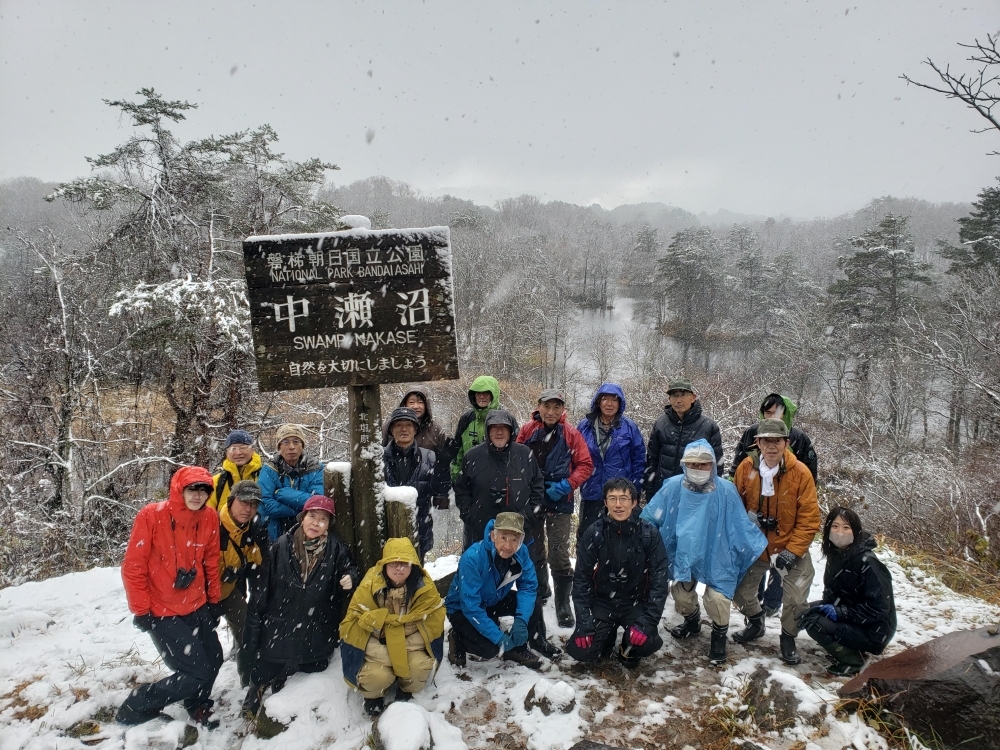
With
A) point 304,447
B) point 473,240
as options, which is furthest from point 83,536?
point 473,240

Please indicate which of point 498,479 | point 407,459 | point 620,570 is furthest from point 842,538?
point 407,459

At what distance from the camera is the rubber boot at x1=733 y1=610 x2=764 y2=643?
4.12 m

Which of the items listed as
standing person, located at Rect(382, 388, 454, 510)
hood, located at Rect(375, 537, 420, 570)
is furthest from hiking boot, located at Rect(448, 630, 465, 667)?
standing person, located at Rect(382, 388, 454, 510)

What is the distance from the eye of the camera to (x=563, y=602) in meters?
4.51

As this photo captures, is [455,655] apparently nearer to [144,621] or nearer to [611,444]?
[144,621]

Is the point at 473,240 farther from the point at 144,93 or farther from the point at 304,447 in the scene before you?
the point at 304,447

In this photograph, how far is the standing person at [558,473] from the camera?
4.53 metres

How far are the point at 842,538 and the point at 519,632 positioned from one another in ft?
8.14

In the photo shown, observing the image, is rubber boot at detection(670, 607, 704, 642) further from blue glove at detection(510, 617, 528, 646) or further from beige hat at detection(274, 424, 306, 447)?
beige hat at detection(274, 424, 306, 447)

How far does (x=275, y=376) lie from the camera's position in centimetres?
343

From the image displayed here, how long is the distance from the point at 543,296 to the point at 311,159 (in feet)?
72.6

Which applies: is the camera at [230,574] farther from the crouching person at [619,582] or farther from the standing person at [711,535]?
the standing person at [711,535]

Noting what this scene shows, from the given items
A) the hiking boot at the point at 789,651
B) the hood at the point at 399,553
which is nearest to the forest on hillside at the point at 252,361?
the hiking boot at the point at 789,651

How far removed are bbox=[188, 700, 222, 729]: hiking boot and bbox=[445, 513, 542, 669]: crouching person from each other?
1603mm
